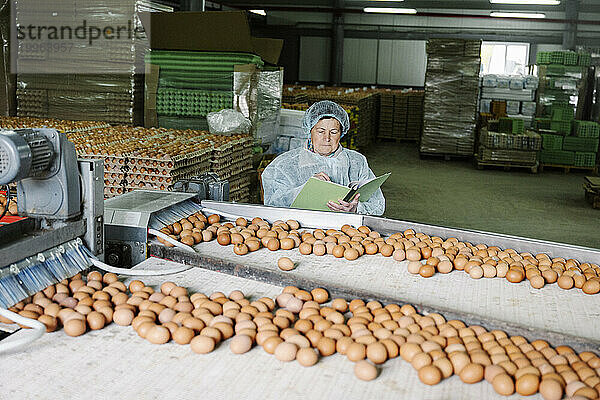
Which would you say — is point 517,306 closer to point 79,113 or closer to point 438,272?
point 438,272

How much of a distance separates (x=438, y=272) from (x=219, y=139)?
336 cm

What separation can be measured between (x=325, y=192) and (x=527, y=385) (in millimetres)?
1996

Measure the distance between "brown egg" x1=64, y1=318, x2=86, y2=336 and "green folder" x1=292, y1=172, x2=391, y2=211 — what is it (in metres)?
1.72

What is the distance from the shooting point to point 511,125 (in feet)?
36.9

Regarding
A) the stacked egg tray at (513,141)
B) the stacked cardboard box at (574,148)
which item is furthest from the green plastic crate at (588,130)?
the stacked egg tray at (513,141)

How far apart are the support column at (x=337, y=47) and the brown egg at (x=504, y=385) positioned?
62.1 ft

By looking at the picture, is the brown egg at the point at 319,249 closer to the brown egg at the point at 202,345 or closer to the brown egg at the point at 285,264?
the brown egg at the point at 285,264

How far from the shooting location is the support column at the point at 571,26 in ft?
59.1

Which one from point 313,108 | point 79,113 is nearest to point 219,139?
point 313,108

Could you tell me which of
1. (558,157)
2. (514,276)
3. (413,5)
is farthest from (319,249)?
(413,5)

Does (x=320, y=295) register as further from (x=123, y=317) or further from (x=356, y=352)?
(x=123, y=317)

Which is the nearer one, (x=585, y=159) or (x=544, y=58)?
(x=585, y=159)

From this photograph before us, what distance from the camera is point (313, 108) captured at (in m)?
4.04

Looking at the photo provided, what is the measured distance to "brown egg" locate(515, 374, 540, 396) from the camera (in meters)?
1.50
